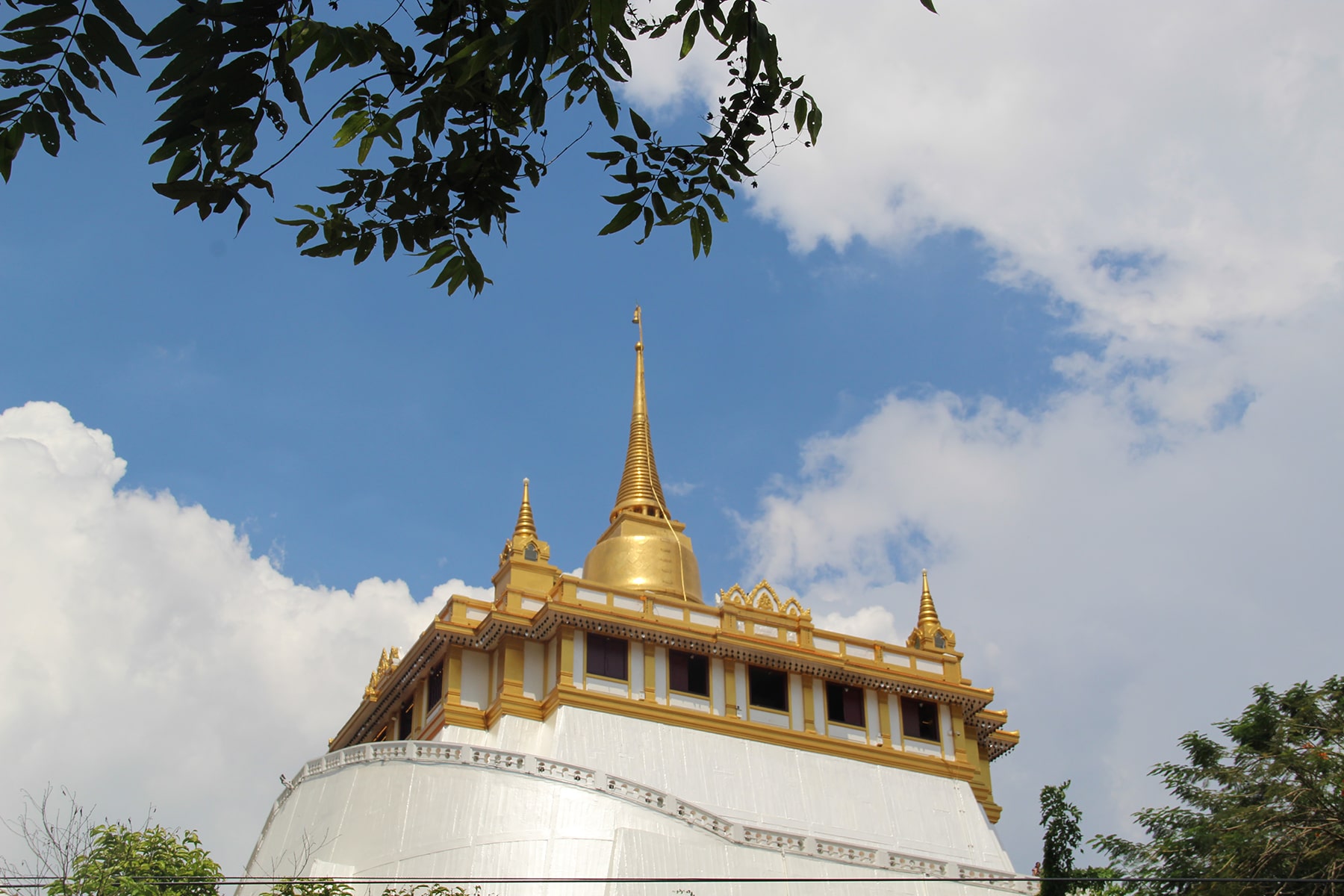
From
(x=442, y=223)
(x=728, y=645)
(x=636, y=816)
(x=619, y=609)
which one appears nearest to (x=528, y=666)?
(x=619, y=609)

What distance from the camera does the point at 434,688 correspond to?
138 feet

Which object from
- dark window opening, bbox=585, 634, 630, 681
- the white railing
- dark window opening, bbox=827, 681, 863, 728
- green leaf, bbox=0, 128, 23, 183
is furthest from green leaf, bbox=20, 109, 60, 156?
dark window opening, bbox=827, 681, 863, 728

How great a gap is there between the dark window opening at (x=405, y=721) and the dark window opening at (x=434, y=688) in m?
1.11

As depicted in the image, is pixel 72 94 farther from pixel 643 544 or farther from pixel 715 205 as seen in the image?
pixel 643 544

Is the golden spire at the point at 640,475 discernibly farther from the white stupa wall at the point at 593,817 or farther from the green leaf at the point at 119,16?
the green leaf at the point at 119,16

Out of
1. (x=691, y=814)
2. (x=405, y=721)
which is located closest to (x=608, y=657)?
(x=691, y=814)

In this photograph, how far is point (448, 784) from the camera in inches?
1342

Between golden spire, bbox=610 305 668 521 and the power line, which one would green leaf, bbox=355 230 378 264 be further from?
golden spire, bbox=610 305 668 521

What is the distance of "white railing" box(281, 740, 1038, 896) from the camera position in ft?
108

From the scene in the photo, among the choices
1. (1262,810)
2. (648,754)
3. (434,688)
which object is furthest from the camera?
(434,688)

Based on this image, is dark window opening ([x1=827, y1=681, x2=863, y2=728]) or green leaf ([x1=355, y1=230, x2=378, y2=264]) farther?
dark window opening ([x1=827, y1=681, x2=863, y2=728])

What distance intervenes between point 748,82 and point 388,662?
129 feet

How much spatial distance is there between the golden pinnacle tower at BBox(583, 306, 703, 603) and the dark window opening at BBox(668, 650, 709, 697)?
3.35 m

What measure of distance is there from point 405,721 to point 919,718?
14958 millimetres
